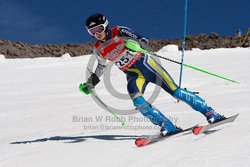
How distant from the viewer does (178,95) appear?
5.38 meters

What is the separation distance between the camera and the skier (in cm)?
530

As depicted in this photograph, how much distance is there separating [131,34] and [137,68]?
1.63 feet

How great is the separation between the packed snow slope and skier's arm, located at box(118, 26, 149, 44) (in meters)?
1.44

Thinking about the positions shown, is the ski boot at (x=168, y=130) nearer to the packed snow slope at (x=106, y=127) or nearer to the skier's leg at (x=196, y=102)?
the packed snow slope at (x=106, y=127)

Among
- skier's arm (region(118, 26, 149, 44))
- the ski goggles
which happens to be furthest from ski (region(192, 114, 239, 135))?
the ski goggles

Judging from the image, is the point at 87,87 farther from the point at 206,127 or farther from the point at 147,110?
the point at 206,127

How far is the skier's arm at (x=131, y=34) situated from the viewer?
5.41 meters

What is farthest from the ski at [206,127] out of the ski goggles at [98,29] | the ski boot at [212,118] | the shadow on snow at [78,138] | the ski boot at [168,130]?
the ski goggles at [98,29]

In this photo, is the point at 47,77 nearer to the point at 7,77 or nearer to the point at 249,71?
the point at 7,77

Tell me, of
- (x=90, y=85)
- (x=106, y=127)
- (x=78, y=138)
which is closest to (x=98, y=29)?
(x=90, y=85)

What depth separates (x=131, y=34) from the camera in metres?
5.45

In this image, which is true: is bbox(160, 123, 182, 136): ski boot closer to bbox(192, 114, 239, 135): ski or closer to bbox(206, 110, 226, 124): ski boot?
bbox(192, 114, 239, 135): ski

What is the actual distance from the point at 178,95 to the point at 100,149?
1334 mm

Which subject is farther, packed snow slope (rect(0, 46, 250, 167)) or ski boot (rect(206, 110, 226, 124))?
ski boot (rect(206, 110, 226, 124))
